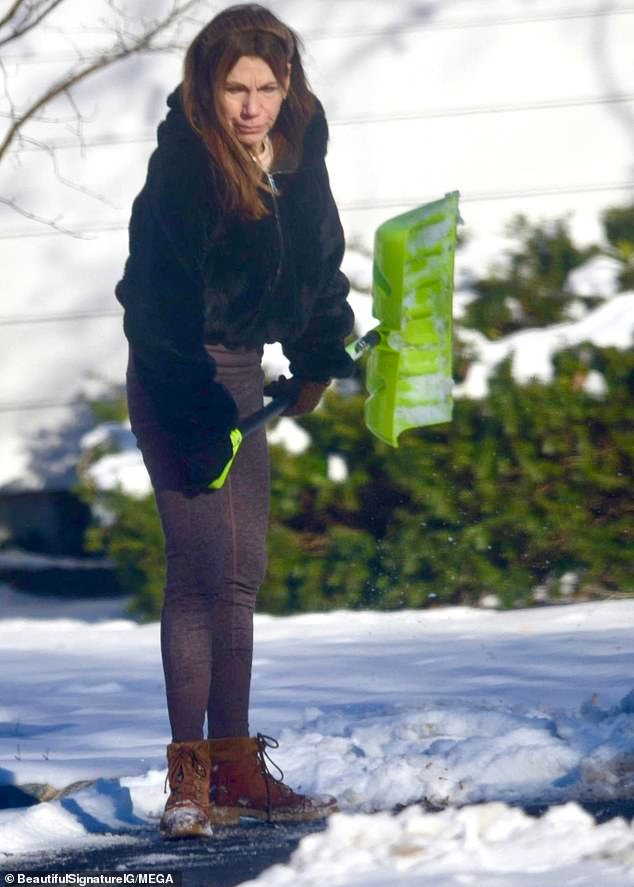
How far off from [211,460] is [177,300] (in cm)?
33

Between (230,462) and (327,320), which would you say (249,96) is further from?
(230,462)

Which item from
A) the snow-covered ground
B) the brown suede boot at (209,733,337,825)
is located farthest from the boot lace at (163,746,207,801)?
the snow-covered ground

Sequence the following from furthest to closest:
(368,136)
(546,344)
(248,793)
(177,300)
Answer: (368,136) < (546,344) < (248,793) < (177,300)

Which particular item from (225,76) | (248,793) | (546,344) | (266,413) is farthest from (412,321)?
(546,344)

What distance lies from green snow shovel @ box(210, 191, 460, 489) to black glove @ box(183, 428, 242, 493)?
2.35 feet

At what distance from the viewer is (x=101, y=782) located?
12.0ft

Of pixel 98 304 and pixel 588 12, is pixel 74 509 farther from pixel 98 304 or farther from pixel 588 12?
pixel 588 12

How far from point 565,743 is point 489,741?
0.60 feet

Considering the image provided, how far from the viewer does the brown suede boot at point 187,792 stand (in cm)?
313

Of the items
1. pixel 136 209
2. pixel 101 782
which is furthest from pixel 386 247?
pixel 101 782

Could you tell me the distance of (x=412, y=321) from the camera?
398 cm

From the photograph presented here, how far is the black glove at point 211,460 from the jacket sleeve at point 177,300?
0.05 ft

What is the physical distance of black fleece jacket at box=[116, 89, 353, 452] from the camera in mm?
3125

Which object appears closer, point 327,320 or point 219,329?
point 219,329
